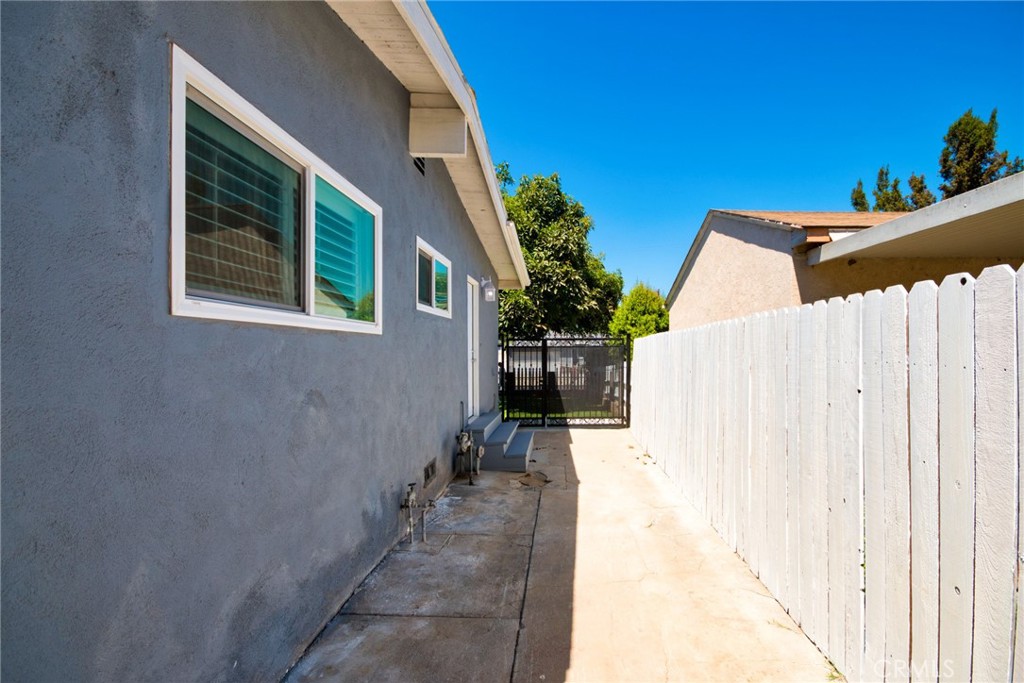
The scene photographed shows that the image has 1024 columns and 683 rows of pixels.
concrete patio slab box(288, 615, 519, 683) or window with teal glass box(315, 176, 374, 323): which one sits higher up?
window with teal glass box(315, 176, 374, 323)

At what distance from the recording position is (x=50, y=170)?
133cm

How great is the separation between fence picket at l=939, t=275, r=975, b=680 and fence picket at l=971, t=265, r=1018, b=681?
0.03 m

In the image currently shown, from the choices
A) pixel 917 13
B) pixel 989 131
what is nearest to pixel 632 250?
pixel 989 131

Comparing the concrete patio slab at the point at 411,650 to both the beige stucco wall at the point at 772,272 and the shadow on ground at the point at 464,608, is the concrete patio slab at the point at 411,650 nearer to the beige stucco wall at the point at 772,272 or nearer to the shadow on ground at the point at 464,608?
the shadow on ground at the point at 464,608

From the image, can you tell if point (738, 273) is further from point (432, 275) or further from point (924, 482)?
point (924, 482)

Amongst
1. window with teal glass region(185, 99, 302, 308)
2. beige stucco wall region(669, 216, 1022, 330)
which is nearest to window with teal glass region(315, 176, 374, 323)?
window with teal glass region(185, 99, 302, 308)

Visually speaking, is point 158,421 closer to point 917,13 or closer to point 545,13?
point 545,13

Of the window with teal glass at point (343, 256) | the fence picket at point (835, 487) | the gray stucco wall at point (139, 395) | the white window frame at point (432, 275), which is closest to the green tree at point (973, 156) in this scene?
the white window frame at point (432, 275)

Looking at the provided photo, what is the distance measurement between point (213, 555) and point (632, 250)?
91.4 feet

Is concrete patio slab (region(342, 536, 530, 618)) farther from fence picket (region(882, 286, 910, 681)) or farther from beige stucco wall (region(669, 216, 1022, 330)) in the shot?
beige stucco wall (region(669, 216, 1022, 330))

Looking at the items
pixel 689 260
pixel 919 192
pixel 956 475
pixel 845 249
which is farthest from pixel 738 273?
pixel 919 192

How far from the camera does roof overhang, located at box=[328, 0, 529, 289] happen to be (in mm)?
3115

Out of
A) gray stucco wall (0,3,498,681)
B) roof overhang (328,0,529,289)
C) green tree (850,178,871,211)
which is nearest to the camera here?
gray stucco wall (0,3,498,681)

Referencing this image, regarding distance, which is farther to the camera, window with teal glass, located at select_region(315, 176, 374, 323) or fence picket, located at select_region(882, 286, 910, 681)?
window with teal glass, located at select_region(315, 176, 374, 323)
